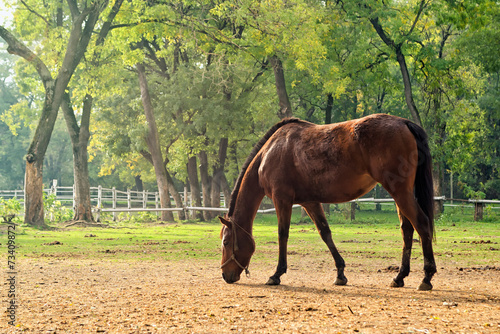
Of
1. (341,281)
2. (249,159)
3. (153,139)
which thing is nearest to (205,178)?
(153,139)

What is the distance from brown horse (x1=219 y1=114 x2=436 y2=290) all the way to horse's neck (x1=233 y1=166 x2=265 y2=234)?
1cm

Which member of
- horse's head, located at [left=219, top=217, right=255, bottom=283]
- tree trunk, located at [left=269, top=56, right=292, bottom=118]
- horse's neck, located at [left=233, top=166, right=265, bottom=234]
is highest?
tree trunk, located at [left=269, top=56, right=292, bottom=118]

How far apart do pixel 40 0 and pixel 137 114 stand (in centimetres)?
956

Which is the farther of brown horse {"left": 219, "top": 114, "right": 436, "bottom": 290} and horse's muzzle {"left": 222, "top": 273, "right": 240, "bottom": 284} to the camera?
horse's muzzle {"left": 222, "top": 273, "right": 240, "bottom": 284}

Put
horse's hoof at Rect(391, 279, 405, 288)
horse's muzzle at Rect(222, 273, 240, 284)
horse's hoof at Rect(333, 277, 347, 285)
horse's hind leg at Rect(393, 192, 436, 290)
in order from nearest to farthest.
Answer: horse's hind leg at Rect(393, 192, 436, 290)
horse's hoof at Rect(391, 279, 405, 288)
horse's hoof at Rect(333, 277, 347, 285)
horse's muzzle at Rect(222, 273, 240, 284)

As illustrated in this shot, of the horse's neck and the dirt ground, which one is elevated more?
the horse's neck

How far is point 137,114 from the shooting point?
30297mm

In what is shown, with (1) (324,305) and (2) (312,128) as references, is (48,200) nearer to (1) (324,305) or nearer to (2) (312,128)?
(2) (312,128)

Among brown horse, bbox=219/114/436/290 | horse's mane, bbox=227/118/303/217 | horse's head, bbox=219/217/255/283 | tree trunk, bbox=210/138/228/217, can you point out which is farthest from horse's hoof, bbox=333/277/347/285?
tree trunk, bbox=210/138/228/217

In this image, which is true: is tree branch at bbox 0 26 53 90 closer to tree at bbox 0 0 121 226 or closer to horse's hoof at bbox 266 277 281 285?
tree at bbox 0 0 121 226

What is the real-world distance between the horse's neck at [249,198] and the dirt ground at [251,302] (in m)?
0.89

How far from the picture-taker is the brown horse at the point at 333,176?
20.1 feet

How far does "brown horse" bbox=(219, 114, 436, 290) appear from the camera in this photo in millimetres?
6129

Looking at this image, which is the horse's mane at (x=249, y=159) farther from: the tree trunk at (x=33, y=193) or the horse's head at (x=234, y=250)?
the tree trunk at (x=33, y=193)
